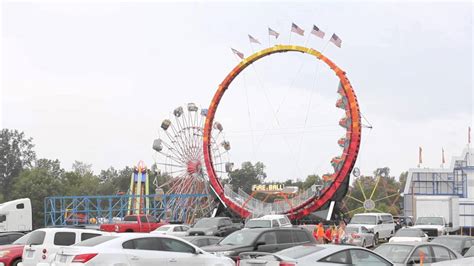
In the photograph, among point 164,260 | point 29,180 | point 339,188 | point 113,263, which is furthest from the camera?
point 29,180

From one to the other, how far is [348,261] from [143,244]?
15.0 feet

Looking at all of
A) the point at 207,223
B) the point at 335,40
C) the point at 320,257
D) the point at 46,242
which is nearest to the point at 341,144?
the point at 335,40

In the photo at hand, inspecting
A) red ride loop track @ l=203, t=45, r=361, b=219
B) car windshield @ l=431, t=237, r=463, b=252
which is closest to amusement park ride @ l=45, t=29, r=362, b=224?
red ride loop track @ l=203, t=45, r=361, b=219

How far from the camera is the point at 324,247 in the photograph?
48.8 feet

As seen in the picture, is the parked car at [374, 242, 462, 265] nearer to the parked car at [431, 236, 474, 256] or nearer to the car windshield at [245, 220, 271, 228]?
the parked car at [431, 236, 474, 256]

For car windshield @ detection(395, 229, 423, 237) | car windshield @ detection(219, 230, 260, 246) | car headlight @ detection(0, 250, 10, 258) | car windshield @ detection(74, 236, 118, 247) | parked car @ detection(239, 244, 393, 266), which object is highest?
car windshield @ detection(74, 236, 118, 247)

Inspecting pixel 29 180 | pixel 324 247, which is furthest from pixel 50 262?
pixel 29 180

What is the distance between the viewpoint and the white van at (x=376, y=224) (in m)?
38.7

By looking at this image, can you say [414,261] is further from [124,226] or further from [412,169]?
[412,169]

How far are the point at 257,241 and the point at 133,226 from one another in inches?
939

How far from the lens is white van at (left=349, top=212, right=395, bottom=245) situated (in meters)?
38.7

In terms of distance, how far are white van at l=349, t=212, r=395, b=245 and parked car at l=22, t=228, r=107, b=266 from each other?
72.3 feet

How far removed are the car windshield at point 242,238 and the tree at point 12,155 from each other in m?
97.9

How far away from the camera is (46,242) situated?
61.0 feet
